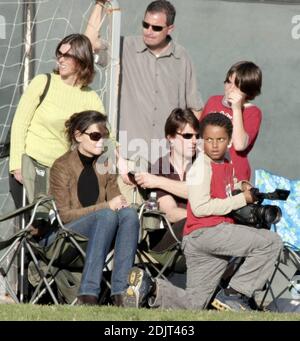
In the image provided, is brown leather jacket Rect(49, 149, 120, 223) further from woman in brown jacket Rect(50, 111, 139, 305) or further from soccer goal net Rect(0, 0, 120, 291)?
soccer goal net Rect(0, 0, 120, 291)

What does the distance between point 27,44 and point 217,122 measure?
6.60 ft

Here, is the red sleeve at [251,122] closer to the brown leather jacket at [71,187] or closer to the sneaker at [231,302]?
the brown leather jacket at [71,187]

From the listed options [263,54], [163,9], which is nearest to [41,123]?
[163,9]

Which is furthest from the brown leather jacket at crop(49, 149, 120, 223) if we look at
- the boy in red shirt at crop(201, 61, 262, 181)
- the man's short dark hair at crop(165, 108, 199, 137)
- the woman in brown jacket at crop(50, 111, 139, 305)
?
the boy in red shirt at crop(201, 61, 262, 181)

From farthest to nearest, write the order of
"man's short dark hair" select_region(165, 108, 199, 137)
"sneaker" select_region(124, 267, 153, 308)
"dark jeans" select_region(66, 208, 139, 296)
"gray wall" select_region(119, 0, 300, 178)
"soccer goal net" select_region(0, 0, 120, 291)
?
"gray wall" select_region(119, 0, 300, 178) → "soccer goal net" select_region(0, 0, 120, 291) → "man's short dark hair" select_region(165, 108, 199, 137) → "dark jeans" select_region(66, 208, 139, 296) → "sneaker" select_region(124, 267, 153, 308)

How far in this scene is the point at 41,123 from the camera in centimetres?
1053

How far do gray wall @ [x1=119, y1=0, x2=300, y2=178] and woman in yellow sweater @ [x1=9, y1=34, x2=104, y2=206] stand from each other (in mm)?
1876

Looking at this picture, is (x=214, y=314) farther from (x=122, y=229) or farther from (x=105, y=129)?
(x=105, y=129)

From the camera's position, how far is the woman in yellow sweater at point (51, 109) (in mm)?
10461

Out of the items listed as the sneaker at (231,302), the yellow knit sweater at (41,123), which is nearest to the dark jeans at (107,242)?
the sneaker at (231,302)

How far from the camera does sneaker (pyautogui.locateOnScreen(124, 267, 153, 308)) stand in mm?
9609

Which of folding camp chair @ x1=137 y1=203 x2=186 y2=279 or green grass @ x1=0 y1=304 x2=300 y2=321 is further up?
folding camp chair @ x1=137 y1=203 x2=186 y2=279

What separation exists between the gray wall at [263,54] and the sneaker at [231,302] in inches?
103

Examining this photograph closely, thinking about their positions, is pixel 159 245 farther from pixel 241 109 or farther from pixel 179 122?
pixel 241 109
